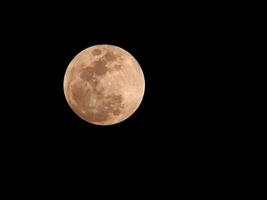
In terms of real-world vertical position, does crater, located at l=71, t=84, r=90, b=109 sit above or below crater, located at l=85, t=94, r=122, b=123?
above

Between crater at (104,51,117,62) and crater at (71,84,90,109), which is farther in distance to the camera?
crater at (104,51,117,62)

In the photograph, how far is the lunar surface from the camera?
728 centimetres

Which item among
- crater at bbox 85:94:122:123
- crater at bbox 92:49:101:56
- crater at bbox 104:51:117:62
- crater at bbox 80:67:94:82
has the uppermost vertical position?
crater at bbox 92:49:101:56

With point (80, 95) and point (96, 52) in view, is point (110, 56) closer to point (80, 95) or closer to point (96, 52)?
point (96, 52)

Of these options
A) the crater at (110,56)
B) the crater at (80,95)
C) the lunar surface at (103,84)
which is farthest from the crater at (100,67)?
the crater at (80,95)

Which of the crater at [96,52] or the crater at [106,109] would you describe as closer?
the crater at [106,109]

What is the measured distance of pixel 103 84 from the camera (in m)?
7.23

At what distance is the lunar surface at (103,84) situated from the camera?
728cm

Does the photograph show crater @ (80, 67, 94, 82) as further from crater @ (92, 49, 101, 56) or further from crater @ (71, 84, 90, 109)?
crater @ (92, 49, 101, 56)

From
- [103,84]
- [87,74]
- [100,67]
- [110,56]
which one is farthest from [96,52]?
[103,84]

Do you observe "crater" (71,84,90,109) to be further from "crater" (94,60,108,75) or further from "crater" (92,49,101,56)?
"crater" (92,49,101,56)

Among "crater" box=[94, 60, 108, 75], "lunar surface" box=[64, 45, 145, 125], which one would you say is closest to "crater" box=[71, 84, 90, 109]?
"lunar surface" box=[64, 45, 145, 125]

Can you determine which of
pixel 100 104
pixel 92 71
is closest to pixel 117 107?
pixel 100 104

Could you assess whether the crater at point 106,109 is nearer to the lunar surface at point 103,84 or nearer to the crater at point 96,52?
the lunar surface at point 103,84
